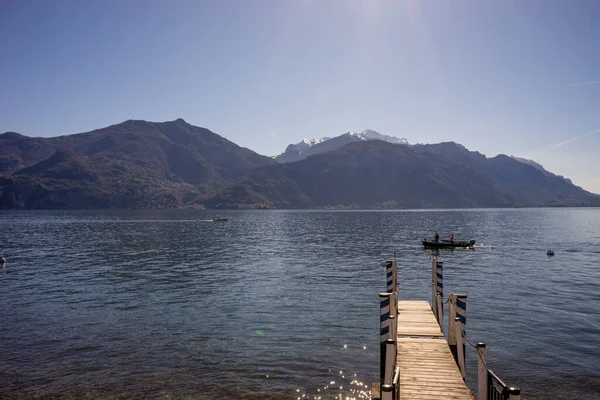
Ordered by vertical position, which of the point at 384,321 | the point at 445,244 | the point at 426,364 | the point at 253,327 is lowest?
the point at 253,327

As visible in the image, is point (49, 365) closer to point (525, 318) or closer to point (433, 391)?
point (433, 391)

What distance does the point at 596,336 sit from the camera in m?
23.3

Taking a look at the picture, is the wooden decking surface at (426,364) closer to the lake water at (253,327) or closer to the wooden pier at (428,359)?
the wooden pier at (428,359)

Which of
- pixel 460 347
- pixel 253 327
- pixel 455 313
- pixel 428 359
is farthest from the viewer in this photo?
pixel 253 327

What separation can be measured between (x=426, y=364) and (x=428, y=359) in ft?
1.75

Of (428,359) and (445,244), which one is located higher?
(428,359)

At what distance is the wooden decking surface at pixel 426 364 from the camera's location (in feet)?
39.6

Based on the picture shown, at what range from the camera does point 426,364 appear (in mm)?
14266

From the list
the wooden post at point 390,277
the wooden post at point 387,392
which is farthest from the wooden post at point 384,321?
the wooden post at point 387,392

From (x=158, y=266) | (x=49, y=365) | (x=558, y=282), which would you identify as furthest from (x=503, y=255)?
(x=49, y=365)

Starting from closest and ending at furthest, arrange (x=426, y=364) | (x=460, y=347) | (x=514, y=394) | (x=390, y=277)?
1. (x=514, y=394)
2. (x=426, y=364)
3. (x=460, y=347)
4. (x=390, y=277)

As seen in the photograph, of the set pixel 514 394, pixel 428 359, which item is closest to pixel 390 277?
pixel 428 359

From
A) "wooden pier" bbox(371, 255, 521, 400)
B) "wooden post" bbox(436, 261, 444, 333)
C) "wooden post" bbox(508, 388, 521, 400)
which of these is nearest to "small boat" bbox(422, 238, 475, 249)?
"wooden post" bbox(436, 261, 444, 333)

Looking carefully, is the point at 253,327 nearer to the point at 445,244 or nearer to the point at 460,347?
the point at 460,347
